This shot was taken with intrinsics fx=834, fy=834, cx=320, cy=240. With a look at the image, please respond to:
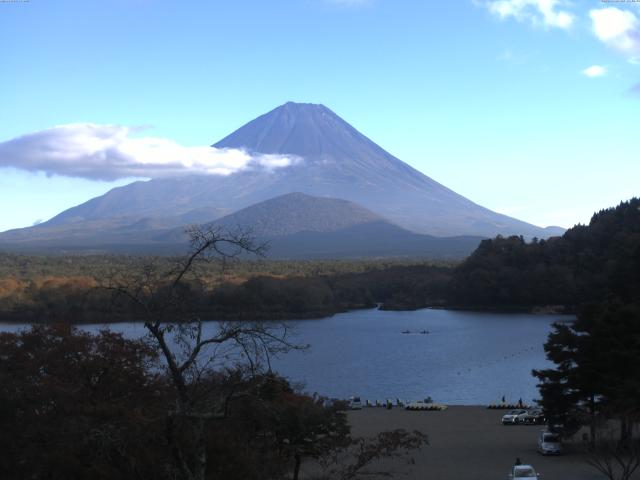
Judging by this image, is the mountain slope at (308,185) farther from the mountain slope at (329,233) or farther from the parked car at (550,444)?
the parked car at (550,444)

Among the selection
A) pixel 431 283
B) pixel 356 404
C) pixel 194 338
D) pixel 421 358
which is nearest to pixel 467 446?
pixel 356 404

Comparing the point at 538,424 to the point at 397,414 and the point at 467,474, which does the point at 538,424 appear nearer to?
the point at 397,414

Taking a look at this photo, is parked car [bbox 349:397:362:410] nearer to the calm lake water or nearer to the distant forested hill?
the calm lake water

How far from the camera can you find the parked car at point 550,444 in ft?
38.6

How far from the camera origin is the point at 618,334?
40.0 feet

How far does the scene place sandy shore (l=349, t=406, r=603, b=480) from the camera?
34.9 ft

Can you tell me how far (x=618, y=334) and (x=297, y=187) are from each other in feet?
466

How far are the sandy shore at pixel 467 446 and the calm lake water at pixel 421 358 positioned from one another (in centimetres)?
240

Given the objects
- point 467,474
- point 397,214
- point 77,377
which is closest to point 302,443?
point 77,377

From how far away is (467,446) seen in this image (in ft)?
42.4

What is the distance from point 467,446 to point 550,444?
151cm

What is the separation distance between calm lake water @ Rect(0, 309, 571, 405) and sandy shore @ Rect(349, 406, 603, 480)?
2400mm

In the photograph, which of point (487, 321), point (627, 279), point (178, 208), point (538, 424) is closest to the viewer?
point (538, 424)

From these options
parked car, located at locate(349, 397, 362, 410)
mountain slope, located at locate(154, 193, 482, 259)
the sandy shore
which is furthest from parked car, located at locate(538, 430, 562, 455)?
mountain slope, located at locate(154, 193, 482, 259)
